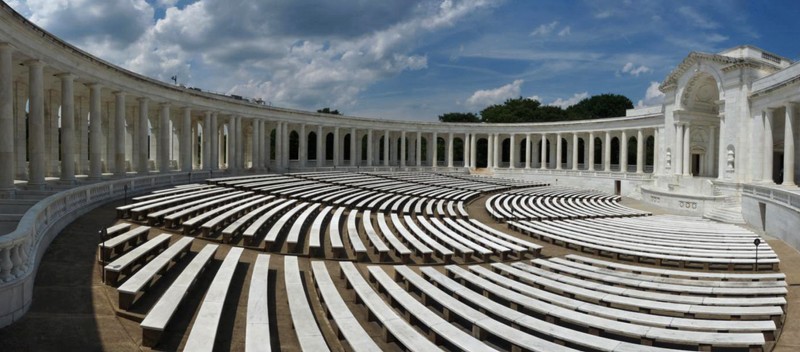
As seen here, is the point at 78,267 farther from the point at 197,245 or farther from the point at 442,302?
the point at 442,302

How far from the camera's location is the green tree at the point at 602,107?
116 m

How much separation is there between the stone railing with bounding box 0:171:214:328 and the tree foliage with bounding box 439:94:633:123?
339 ft

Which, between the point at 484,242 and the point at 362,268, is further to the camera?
the point at 484,242

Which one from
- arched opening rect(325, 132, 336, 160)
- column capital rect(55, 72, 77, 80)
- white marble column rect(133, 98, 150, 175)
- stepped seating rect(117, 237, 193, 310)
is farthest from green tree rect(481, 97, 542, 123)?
stepped seating rect(117, 237, 193, 310)

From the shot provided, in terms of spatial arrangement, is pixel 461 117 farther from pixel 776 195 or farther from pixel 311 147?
pixel 776 195

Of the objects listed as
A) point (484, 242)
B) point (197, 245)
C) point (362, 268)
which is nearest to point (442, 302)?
point (362, 268)

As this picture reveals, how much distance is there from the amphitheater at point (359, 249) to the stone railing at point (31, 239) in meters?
0.06

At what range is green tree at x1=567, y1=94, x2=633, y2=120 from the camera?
116 meters

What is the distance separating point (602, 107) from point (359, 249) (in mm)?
116022

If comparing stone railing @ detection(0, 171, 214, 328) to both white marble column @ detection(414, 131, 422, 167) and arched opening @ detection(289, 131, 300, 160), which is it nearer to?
white marble column @ detection(414, 131, 422, 167)

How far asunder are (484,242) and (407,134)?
67.1 meters

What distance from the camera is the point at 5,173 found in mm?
20906

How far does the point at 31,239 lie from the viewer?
10.7m

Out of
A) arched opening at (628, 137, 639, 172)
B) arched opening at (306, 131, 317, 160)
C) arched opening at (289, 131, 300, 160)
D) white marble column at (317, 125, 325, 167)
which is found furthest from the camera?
arched opening at (306, 131, 317, 160)
